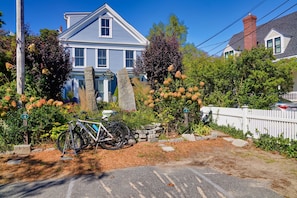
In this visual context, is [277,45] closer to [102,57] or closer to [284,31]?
[284,31]

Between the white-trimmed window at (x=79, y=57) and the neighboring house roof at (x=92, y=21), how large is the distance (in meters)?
0.87

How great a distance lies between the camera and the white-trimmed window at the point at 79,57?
17.9 m

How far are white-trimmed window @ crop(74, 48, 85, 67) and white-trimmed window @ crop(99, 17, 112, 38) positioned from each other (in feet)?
7.41

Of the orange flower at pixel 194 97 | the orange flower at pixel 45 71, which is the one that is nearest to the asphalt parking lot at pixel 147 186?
the orange flower at pixel 194 97

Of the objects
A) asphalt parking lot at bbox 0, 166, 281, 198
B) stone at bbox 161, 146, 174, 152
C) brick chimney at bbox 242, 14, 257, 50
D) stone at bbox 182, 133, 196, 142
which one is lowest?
asphalt parking lot at bbox 0, 166, 281, 198

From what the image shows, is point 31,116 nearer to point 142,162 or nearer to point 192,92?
point 142,162

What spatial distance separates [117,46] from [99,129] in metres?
14.3

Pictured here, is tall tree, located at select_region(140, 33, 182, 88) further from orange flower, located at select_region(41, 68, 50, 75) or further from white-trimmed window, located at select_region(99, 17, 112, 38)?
white-trimmed window, located at select_region(99, 17, 112, 38)

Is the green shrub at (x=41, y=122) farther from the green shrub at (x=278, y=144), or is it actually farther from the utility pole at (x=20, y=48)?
the green shrub at (x=278, y=144)

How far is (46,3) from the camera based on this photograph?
12031mm

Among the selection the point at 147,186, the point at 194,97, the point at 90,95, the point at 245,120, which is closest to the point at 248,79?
the point at 245,120

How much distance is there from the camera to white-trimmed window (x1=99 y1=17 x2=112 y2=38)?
18750 millimetres

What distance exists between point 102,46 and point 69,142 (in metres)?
14.3

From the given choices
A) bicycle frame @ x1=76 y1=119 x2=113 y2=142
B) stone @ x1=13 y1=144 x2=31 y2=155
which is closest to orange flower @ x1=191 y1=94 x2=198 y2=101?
bicycle frame @ x1=76 y1=119 x2=113 y2=142
